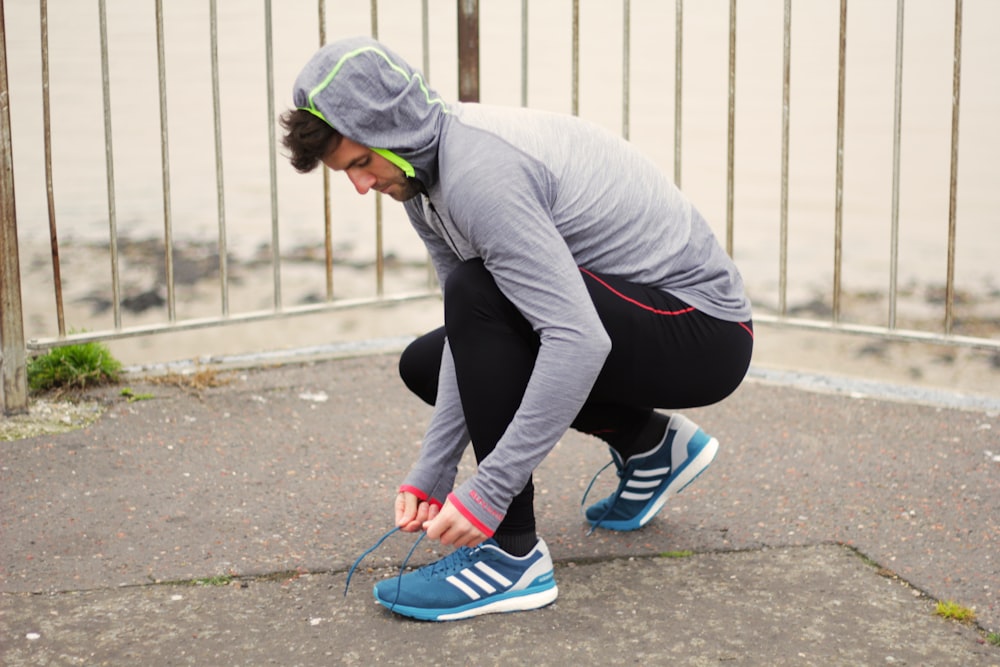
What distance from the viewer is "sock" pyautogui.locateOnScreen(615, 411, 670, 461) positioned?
272cm

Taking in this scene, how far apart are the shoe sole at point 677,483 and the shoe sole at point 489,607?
42 centimetres

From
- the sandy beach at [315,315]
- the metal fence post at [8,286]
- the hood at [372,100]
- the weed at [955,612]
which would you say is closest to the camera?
the hood at [372,100]

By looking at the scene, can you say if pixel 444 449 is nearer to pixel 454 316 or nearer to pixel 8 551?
pixel 454 316

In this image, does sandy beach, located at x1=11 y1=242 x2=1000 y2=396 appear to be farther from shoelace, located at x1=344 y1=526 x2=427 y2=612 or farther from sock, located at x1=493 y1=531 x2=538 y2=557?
sock, located at x1=493 y1=531 x2=538 y2=557

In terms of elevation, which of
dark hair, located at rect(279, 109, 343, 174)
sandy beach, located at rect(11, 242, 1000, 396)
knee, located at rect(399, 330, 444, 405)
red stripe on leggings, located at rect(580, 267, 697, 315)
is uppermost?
dark hair, located at rect(279, 109, 343, 174)

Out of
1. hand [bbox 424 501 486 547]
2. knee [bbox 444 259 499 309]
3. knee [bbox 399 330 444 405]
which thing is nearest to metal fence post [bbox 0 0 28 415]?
knee [bbox 399 330 444 405]

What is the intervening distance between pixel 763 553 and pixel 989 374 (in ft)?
8.64

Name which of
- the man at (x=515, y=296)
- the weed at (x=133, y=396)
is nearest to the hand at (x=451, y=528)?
the man at (x=515, y=296)

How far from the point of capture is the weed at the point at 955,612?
233 cm

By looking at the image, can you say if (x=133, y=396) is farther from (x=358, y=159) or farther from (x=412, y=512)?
(x=358, y=159)

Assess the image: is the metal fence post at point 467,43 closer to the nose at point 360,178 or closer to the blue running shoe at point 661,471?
the blue running shoe at point 661,471

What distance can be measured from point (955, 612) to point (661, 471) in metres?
0.68

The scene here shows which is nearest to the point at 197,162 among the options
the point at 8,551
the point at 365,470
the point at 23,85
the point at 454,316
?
the point at 23,85

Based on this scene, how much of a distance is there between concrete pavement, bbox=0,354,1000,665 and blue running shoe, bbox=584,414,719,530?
0.06 m
